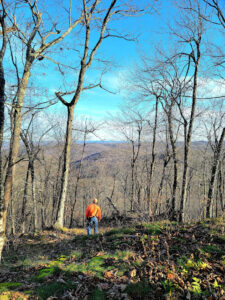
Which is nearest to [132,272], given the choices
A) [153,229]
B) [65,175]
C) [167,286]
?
[167,286]

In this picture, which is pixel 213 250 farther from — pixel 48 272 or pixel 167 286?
pixel 48 272

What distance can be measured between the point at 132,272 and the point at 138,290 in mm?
558

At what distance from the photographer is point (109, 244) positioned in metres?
6.04

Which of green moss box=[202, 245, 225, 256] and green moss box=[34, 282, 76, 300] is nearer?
green moss box=[34, 282, 76, 300]

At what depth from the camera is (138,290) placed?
3061mm

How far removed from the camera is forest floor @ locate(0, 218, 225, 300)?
9.94ft

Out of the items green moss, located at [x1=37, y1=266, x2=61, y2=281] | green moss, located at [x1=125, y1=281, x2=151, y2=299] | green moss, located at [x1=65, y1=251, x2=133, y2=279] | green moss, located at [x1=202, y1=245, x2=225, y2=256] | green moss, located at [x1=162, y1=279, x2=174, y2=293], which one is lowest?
green moss, located at [x1=37, y1=266, x2=61, y2=281]

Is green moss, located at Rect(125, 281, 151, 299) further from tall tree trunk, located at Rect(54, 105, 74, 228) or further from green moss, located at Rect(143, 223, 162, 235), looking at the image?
tall tree trunk, located at Rect(54, 105, 74, 228)

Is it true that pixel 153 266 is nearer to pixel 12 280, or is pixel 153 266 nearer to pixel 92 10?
pixel 12 280

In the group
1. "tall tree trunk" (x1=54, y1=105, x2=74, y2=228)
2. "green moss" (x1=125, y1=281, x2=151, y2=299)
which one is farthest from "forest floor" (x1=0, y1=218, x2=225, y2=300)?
"tall tree trunk" (x1=54, y1=105, x2=74, y2=228)

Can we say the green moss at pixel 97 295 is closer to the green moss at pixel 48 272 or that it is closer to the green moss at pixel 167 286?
the green moss at pixel 167 286

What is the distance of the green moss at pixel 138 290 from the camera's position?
3.00 metres

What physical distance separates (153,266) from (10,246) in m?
6.65

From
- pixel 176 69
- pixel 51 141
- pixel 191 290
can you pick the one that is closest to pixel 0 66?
pixel 191 290
